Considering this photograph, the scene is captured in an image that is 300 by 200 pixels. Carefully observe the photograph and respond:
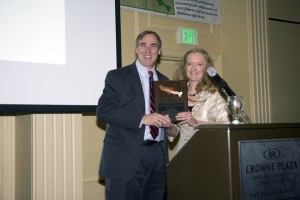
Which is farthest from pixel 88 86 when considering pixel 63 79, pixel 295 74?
pixel 295 74

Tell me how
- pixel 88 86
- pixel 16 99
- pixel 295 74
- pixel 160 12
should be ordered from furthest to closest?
pixel 295 74, pixel 160 12, pixel 88 86, pixel 16 99

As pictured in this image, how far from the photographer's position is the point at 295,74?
4.20 m

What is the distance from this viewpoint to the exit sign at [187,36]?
3.57 m

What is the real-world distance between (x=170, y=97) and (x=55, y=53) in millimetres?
820

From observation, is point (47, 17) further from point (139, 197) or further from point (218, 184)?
point (218, 184)

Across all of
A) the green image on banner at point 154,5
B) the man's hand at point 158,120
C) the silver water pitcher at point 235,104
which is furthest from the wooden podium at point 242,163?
the green image on banner at point 154,5

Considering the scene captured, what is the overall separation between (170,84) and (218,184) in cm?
98

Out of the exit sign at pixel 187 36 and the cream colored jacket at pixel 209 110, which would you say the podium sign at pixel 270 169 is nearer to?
the cream colored jacket at pixel 209 110

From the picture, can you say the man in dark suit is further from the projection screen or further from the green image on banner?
the green image on banner

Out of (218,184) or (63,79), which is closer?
(218,184)

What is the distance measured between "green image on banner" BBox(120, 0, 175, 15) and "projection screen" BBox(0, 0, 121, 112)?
0.71 m

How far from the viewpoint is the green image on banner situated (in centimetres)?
323

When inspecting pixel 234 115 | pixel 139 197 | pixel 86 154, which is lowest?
pixel 139 197

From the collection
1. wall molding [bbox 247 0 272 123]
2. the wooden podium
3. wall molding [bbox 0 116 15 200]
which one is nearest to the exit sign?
wall molding [bbox 247 0 272 123]
